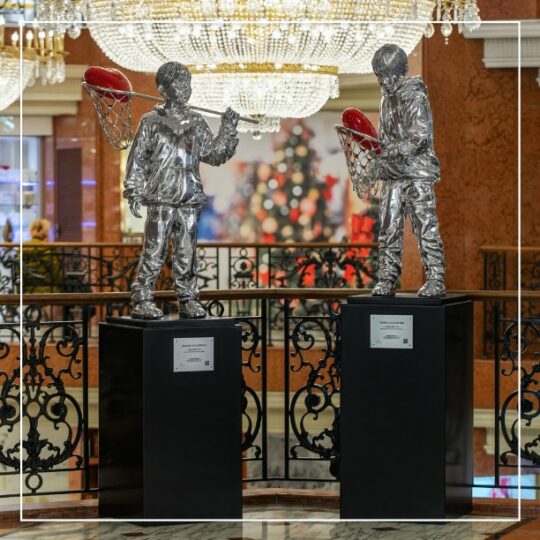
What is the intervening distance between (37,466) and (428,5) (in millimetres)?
3481

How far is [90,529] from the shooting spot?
5164mm

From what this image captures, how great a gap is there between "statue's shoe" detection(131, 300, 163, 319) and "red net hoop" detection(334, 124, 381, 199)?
0.98 meters

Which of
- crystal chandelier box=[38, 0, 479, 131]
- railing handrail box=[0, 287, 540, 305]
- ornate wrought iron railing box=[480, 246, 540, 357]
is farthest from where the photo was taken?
ornate wrought iron railing box=[480, 246, 540, 357]

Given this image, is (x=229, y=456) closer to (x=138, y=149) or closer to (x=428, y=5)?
(x=138, y=149)

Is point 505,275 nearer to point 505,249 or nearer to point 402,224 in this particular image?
point 505,249

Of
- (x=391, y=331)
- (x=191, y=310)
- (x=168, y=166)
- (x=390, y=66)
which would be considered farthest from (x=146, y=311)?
(x=390, y=66)

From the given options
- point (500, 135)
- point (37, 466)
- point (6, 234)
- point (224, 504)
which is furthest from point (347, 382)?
point (6, 234)

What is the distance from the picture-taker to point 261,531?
16.9 ft

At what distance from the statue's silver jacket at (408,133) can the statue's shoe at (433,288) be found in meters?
0.42

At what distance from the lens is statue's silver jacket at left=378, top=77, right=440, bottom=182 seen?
5.03 metres

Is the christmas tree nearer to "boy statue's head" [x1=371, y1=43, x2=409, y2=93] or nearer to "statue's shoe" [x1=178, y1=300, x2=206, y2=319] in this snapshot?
"boy statue's head" [x1=371, y1=43, x2=409, y2=93]

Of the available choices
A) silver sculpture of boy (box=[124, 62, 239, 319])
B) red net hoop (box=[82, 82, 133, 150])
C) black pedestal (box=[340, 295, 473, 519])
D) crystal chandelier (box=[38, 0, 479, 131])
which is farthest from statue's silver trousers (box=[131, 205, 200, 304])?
crystal chandelier (box=[38, 0, 479, 131])

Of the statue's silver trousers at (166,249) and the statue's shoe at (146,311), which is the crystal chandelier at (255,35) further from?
the statue's shoe at (146,311)

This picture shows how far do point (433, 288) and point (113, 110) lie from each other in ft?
4.84
